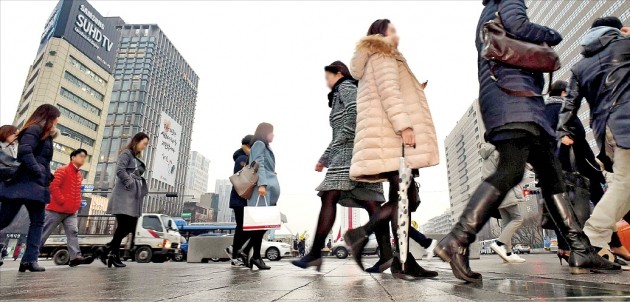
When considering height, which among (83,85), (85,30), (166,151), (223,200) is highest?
(85,30)

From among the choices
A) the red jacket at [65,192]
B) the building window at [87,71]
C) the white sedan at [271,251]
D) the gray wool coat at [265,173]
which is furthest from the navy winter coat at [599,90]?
the building window at [87,71]

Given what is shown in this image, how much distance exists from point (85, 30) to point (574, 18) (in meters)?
82.2

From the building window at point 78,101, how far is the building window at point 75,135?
431 centimetres

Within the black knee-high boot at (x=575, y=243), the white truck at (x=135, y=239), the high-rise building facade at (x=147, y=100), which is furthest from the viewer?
the high-rise building facade at (x=147, y=100)

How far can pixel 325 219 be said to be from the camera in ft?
10.7

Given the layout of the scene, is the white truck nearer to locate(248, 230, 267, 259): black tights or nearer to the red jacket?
the red jacket

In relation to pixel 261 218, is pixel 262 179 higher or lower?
higher

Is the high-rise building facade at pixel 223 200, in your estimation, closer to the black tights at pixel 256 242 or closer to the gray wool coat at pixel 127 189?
the gray wool coat at pixel 127 189

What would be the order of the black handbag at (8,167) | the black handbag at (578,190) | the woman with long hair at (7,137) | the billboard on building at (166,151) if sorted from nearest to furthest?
the black handbag at (578,190) → the black handbag at (8,167) → the woman with long hair at (7,137) → the billboard on building at (166,151)

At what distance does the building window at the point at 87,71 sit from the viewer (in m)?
52.8

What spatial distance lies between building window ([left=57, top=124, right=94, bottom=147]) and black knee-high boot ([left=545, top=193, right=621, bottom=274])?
192 feet

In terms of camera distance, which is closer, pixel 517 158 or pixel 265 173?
pixel 517 158

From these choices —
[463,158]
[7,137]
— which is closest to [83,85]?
[7,137]

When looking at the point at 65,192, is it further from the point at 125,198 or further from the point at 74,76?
the point at 74,76
